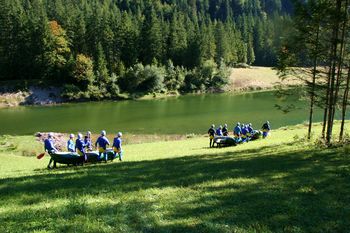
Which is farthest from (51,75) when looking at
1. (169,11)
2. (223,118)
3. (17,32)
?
(169,11)

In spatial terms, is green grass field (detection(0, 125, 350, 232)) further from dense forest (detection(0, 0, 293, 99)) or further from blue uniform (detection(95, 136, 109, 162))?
dense forest (detection(0, 0, 293, 99))

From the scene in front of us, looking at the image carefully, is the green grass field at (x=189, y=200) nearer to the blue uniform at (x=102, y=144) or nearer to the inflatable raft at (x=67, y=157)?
the inflatable raft at (x=67, y=157)

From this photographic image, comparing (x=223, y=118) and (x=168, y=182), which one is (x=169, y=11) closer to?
(x=223, y=118)

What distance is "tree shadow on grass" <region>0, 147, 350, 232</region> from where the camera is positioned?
9117 millimetres

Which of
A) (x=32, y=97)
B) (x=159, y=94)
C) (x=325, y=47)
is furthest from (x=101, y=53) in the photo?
(x=325, y=47)

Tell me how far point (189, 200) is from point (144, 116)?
5569 cm

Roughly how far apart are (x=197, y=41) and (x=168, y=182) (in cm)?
10522

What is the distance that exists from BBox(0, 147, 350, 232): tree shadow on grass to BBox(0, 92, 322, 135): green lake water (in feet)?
117

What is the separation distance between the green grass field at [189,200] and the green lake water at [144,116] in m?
35.6

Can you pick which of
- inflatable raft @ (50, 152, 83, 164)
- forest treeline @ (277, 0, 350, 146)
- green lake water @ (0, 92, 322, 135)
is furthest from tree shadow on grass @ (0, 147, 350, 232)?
green lake water @ (0, 92, 322, 135)

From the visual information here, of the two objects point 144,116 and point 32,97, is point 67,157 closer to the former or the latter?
point 144,116

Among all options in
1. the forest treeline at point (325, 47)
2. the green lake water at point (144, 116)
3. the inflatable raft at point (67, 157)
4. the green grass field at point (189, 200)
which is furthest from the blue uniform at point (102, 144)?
the green lake water at point (144, 116)

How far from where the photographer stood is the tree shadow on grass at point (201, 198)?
9.12 meters

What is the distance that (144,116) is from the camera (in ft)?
218
